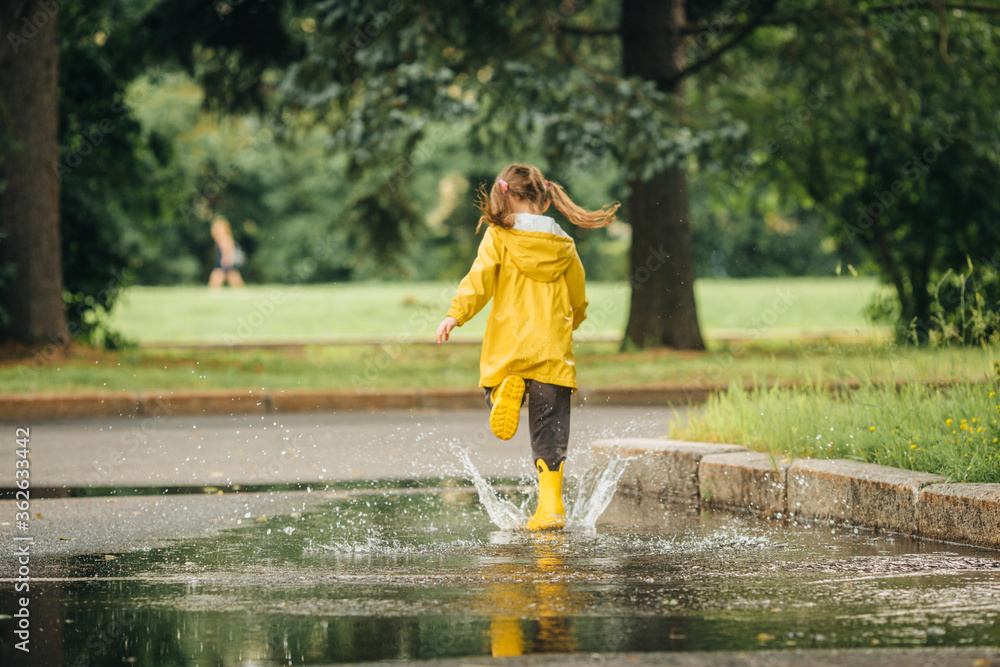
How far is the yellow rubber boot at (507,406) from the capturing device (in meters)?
5.62

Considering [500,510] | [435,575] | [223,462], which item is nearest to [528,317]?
[500,510]

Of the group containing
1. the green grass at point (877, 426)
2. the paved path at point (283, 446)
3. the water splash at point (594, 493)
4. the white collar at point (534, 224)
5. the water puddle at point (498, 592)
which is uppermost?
the white collar at point (534, 224)

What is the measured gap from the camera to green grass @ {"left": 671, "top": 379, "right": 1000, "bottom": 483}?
221 inches

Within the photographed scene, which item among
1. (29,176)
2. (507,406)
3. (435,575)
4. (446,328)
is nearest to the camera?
(435,575)

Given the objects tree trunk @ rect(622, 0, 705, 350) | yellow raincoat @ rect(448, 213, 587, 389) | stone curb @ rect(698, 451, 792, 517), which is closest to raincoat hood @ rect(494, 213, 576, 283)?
yellow raincoat @ rect(448, 213, 587, 389)

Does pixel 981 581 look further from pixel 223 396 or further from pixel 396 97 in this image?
pixel 396 97

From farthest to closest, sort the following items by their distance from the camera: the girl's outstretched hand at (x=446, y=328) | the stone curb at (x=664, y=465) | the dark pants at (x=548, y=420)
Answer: the stone curb at (x=664, y=465), the dark pants at (x=548, y=420), the girl's outstretched hand at (x=446, y=328)

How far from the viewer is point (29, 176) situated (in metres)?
14.3

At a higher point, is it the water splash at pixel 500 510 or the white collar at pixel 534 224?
the white collar at pixel 534 224

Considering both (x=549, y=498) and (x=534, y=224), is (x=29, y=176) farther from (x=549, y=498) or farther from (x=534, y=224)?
(x=549, y=498)

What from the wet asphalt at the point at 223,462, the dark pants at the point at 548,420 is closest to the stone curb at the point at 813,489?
the wet asphalt at the point at 223,462

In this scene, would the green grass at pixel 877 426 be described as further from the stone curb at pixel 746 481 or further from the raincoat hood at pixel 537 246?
the raincoat hood at pixel 537 246

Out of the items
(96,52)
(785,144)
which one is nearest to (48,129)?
(96,52)

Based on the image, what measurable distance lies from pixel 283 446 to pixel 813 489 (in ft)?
14.7
